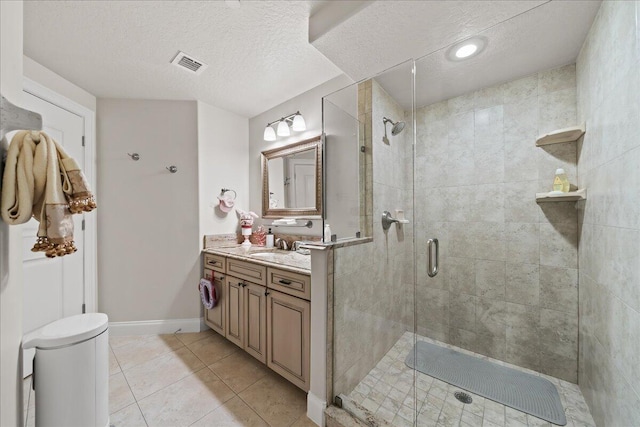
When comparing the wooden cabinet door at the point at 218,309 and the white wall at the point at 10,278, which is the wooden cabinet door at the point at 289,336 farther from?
the white wall at the point at 10,278

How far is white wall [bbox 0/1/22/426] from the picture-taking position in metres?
0.76

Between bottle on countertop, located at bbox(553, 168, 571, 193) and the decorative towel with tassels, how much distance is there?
252cm

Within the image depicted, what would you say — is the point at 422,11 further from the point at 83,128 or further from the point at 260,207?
the point at 83,128

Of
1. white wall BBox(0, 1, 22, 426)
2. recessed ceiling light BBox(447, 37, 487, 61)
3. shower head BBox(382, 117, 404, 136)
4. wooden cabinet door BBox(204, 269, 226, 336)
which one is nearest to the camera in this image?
Answer: white wall BBox(0, 1, 22, 426)

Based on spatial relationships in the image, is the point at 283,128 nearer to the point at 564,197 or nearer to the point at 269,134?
the point at 269,134

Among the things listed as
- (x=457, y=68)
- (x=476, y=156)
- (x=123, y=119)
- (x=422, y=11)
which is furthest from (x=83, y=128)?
(x=476, y=156)

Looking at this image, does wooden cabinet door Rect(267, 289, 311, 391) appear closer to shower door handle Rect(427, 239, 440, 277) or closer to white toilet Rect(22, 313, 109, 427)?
white toilet Rect(22, 313, 109, 427)

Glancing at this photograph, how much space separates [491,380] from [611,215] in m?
1.27

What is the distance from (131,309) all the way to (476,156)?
3.54m

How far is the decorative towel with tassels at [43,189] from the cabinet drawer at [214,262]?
1.43 metres

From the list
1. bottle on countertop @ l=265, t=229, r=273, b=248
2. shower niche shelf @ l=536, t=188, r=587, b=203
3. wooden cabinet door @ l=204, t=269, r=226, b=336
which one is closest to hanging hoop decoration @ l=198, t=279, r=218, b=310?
wooden cabinet door @ l=204, t=269, r=226, b=336

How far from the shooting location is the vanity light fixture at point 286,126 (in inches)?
93.6

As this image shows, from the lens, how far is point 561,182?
5.11ft

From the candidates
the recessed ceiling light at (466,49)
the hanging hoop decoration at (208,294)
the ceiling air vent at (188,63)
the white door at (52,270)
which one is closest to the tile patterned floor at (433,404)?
the hanging hoop decoration at (208,294)
